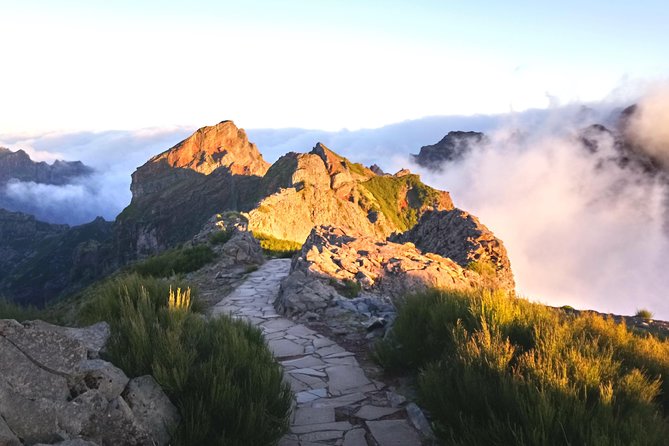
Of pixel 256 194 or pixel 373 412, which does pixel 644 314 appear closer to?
pixel 373 412

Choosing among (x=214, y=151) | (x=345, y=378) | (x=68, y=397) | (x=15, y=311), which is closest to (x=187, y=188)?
(x=214, y=151)

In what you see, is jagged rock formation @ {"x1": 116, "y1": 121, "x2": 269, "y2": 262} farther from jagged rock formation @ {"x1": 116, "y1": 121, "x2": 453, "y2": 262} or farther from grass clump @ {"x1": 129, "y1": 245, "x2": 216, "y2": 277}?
grass clump @ {"x1": 129, "y1": 245, "x2": 216, "y2": 277}

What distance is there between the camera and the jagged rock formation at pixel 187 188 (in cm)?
12179

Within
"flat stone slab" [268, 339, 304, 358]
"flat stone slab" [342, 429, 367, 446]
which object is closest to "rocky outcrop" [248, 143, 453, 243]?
"flat stone slab" [268, 339, 304, 358]

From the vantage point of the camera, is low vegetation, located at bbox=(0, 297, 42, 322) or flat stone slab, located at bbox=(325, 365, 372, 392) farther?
low vegetation, located at bbox=(0, 297, 42, 322)

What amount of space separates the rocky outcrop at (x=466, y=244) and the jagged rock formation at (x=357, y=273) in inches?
252

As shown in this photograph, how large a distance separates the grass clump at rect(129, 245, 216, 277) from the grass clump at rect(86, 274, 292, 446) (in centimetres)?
1051

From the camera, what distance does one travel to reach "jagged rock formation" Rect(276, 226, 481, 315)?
1116 centimetres

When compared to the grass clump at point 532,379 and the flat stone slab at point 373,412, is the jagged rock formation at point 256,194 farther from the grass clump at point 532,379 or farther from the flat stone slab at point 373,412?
the flat stone slab at point 373,412

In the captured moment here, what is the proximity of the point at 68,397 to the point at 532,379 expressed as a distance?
3.85 meters

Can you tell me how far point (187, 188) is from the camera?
140250 mm

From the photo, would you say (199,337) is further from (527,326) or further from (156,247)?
(156,247)

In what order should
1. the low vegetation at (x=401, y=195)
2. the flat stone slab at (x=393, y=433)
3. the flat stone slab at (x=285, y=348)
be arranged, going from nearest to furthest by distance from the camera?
the flat stone slab at (x=393, y=433)
the flat stone slab at (x=285, y=348)
the low vegetation at (x=401, y=195)

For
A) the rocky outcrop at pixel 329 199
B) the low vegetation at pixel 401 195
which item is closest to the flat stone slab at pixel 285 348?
the rocky outcrop at pixel 329 199
